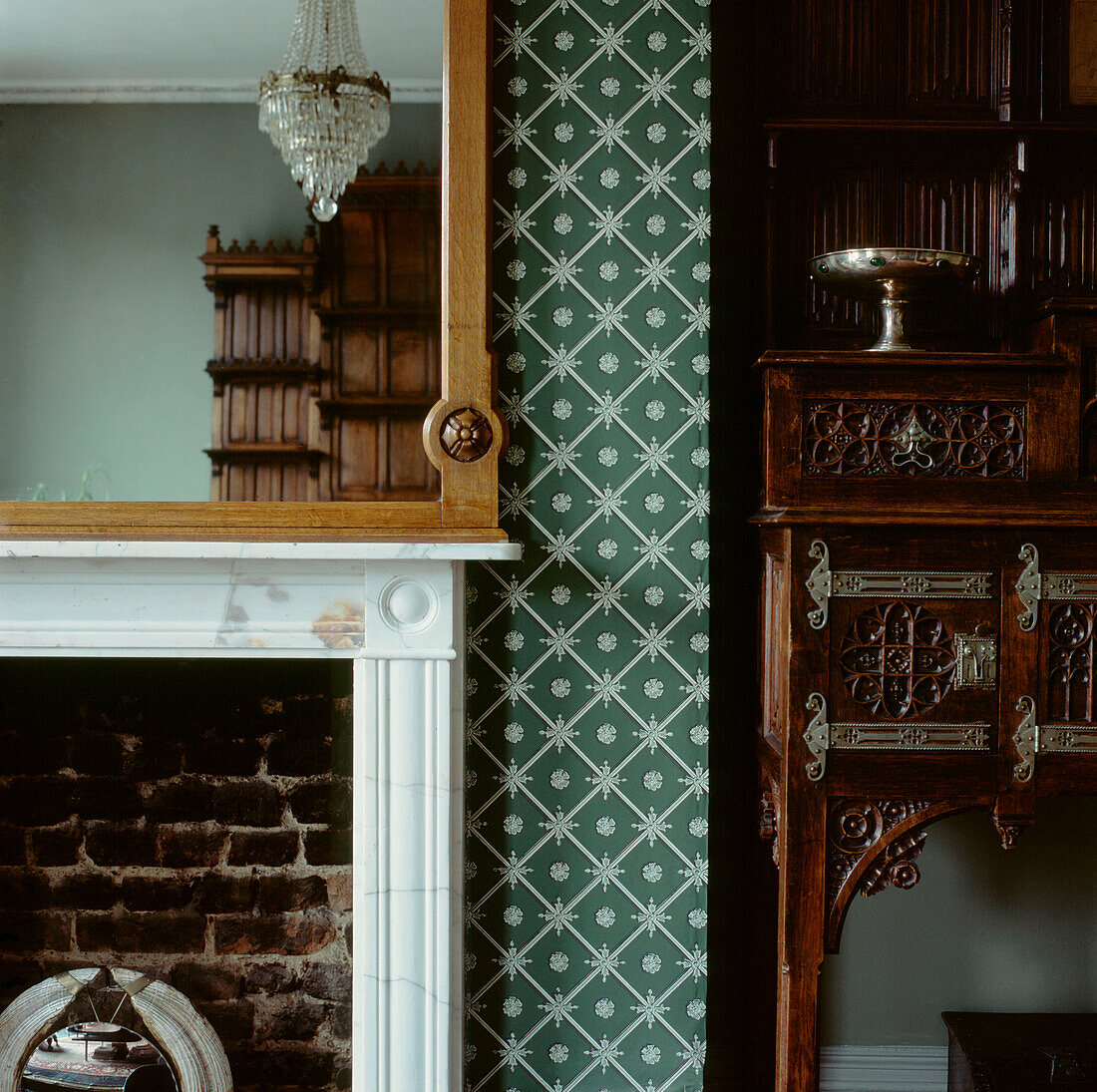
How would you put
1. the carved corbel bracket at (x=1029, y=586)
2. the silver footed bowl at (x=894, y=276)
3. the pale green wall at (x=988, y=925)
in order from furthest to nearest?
the pale green wall at (x=988, y=925)
the silver footed bowl at (x=894, y=276)
the carved corbel bracket at (x=1029, y=586)

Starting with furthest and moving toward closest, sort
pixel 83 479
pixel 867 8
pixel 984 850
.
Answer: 1. pixel 984 850
2. pixel 867 8
3. pixel 83 479

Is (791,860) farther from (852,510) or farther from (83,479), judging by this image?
(83,479)

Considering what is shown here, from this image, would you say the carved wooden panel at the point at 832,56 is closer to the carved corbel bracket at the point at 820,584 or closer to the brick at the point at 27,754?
the carved corbel bracket at the point at 820,584

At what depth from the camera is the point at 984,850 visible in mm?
1906

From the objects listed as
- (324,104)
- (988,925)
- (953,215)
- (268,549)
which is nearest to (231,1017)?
(268,549)

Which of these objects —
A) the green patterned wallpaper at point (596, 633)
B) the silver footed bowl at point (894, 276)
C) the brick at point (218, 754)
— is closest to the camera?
the silver footed bowl at point (894, 276)

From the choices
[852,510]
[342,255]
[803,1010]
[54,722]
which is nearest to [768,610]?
[852,510]

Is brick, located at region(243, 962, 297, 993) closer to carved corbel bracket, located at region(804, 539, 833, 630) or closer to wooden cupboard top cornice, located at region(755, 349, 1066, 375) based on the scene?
carved corbel bracket, located at region(804, 539, 833, 630)

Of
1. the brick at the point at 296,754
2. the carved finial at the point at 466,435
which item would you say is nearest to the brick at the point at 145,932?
the brick at the point at 296,754

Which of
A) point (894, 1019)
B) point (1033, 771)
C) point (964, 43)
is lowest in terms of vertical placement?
point (894, 1019)

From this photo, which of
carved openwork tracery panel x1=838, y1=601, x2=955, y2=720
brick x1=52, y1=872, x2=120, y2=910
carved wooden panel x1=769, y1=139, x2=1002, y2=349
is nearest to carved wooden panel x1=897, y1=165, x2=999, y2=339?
carved wooden panel x1=769, y1=139, x2=1002, y2=349

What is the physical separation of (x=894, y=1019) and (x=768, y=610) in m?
1.05

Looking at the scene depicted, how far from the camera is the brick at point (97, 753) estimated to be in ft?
5.62

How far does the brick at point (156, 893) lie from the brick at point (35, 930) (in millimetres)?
140
